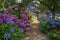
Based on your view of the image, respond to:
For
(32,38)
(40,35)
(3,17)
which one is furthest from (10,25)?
(40,35)

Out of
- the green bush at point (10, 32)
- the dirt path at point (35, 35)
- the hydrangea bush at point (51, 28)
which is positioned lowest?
the dirt path at point (35, 35)

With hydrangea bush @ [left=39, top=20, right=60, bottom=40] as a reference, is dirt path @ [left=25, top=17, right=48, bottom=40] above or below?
below

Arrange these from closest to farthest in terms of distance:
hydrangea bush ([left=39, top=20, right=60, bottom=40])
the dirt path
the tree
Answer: the dirt path < hydrangea bush ([left=39, top=20, right=60, bottom=40]) < the tree

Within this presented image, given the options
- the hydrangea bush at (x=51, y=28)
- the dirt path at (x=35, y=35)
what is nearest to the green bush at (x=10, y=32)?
the dirt path at (x=35, y=35)

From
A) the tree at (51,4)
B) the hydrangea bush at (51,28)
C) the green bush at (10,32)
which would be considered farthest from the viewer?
the tree at (51,4)

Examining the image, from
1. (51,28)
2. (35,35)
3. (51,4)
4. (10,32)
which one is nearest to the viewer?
(10,32)

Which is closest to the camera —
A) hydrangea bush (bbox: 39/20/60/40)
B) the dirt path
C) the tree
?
the dirt path

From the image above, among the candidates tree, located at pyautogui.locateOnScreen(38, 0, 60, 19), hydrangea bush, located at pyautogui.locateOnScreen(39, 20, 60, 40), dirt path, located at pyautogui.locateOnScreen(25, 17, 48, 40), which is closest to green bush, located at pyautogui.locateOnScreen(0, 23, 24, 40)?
dirt path, located at pyautogui.locateOnScreen(25, 17, 48, 40)

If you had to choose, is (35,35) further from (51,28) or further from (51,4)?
(51,4)

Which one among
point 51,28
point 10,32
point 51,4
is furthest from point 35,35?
point 51,4

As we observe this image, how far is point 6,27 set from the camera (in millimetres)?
5332

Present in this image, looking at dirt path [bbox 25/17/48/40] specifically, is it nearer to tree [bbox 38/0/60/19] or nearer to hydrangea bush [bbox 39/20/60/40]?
hydrangea bush [bbox 39/20/60/40]

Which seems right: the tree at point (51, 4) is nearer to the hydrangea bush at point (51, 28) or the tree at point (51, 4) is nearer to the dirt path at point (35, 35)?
the hydrangea bush at point (51, 28)

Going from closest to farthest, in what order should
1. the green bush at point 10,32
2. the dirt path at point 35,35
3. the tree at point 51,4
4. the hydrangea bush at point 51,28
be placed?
the green bush at point 10,32 → the dirt path at point 35,35 → the hydrangea bush at point 51,28 → the tree at point 51,4
